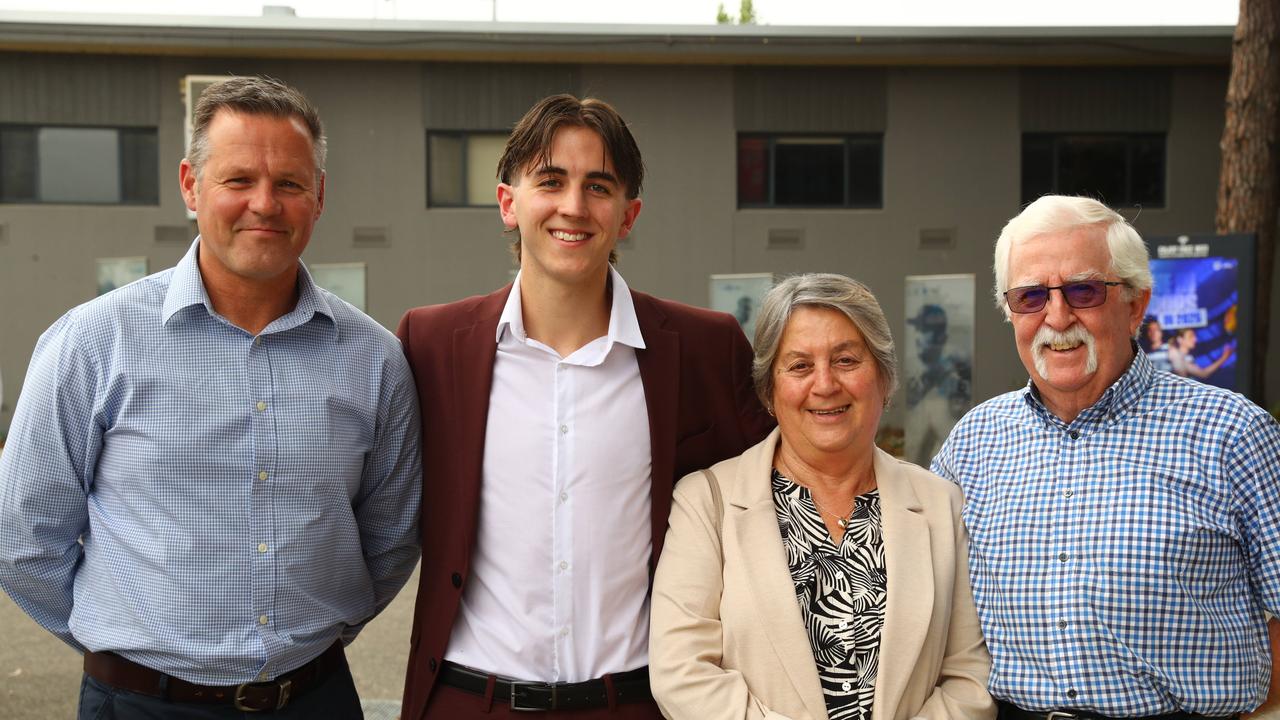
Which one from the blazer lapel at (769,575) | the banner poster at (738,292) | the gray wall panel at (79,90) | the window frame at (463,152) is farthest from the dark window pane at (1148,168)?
the blazer lapel at (769,575)

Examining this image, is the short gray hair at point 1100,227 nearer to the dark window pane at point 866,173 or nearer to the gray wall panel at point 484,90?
the gray wall panel at point 484,90

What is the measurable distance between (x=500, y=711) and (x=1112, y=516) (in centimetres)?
160

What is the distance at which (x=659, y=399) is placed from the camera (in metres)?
2.98

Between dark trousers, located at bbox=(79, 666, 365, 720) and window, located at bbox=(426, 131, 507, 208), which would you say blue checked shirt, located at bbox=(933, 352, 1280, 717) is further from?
window, located at bbox=(426, 131, 507, 208)

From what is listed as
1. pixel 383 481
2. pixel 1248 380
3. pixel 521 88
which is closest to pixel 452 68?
pixel 521 88

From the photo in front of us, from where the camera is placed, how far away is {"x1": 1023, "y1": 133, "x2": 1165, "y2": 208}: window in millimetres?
15625

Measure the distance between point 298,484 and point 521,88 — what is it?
13086mm

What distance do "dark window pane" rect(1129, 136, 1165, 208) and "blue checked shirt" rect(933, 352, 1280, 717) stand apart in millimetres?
14569

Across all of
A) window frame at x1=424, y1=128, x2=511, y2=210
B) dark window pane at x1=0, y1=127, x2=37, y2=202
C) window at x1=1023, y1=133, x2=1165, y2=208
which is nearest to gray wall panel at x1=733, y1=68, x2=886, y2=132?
window at x1=1023, y1=133, x2=1165, y2=208

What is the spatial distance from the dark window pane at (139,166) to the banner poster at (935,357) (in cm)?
1067

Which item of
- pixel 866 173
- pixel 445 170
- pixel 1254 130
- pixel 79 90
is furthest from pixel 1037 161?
pixel 79 90

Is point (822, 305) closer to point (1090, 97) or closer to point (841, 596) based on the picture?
point (841, 596)

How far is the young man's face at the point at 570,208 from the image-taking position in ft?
9.39

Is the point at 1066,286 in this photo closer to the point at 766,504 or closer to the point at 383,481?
the point at 766,504
